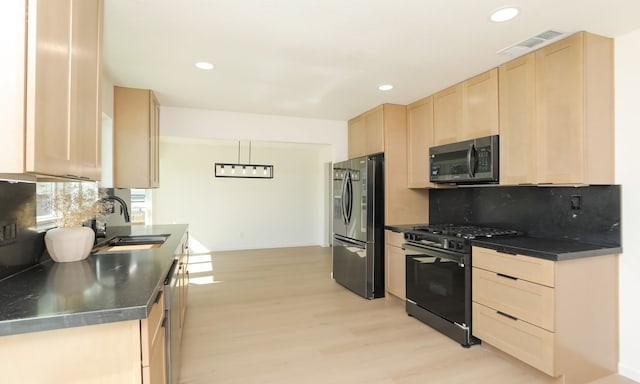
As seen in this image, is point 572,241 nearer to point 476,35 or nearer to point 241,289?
point 476,35

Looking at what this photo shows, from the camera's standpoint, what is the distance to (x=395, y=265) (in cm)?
369

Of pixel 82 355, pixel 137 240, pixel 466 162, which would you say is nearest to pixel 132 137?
pixel 137 240

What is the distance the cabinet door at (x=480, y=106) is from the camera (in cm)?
276

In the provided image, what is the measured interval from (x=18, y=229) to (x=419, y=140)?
352 centimetres

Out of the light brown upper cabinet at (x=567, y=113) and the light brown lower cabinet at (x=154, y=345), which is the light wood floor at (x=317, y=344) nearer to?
the light brown lower cabinet at (x=154, y=345)

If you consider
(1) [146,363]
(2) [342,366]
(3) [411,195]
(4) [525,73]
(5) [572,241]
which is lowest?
(2) [342,366]

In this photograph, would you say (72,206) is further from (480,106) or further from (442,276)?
(480,106)

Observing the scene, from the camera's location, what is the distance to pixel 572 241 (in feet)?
8.08

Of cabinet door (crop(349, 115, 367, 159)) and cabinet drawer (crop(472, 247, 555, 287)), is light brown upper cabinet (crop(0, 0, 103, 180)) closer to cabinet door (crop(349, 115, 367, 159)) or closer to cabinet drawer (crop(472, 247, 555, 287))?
cabinet drawer (crop(472, 247, 555, 287))

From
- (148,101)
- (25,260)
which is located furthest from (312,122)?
(25,260)

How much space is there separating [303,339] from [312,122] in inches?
113

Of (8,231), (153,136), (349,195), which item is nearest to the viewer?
(8,231)

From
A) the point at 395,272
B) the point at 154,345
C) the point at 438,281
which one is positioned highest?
the point at 154,345

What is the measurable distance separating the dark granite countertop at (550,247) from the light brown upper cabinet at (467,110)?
959 mm
